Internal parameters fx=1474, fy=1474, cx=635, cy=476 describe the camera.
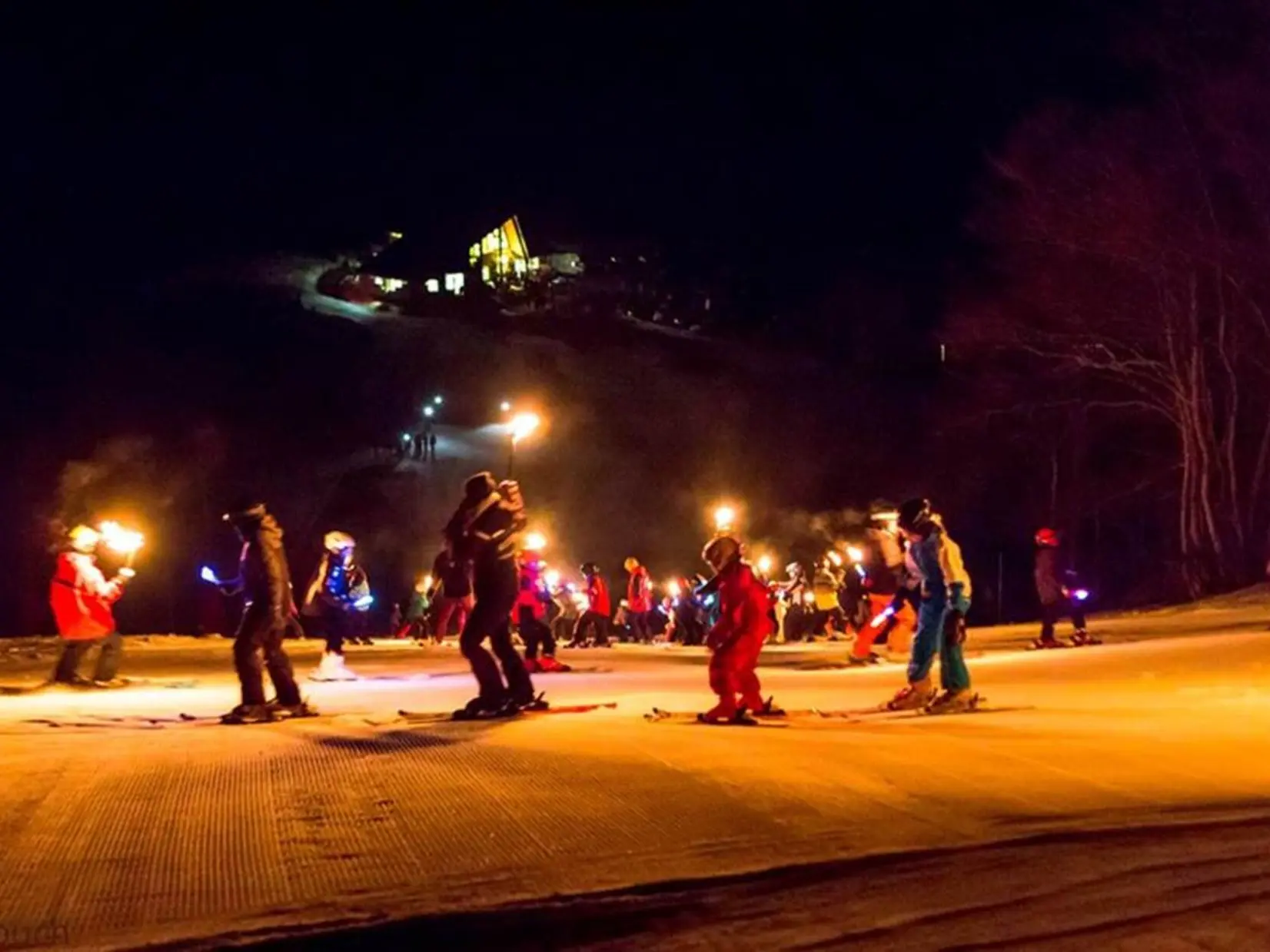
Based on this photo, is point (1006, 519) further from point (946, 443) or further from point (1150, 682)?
point (1150, 682)

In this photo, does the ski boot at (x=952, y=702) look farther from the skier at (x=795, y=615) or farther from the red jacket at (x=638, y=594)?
the red jacket at (x=638, y=594)

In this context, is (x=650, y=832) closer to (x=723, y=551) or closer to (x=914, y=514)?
(x=723, y=551)

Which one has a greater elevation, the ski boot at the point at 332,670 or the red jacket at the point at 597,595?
the red jacket at the point at 597,595

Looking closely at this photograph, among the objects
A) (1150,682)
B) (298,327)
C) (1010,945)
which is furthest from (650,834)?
(298,327)

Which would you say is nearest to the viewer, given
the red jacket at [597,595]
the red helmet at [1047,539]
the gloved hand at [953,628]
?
the gloved hand at [953,628]

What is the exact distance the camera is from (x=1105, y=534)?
163 ft

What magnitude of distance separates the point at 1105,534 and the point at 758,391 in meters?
16.5

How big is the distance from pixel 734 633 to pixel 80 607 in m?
8.33

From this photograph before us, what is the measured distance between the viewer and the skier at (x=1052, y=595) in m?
20.6

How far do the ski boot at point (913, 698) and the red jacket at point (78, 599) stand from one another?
28.9 feet

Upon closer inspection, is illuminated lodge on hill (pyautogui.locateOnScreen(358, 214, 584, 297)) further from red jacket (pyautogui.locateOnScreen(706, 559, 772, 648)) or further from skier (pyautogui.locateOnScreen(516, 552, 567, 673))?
red jacket (pyautogui.locateOnScreen(706, 559, 772, 648))

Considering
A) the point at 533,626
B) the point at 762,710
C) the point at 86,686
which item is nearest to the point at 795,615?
the point at 533,626

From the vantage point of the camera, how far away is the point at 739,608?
11.3 metres

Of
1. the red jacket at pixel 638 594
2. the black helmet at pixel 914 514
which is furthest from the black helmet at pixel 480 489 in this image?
the red jacket at pixel 638 594
